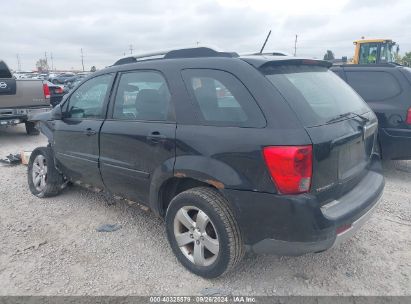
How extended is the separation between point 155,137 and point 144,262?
112 cm

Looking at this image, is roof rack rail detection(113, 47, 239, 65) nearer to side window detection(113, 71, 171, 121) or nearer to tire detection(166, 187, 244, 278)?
side window detection(113, 71, 171, 121)

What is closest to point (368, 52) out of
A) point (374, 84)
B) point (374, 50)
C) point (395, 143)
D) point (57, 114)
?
point (374, 50)

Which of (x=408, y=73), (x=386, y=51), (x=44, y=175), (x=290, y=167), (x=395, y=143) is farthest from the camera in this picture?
(x=386, y=51)

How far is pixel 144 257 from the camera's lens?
3.20 metres

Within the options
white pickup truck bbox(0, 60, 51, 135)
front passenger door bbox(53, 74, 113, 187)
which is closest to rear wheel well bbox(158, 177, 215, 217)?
front passenger door bbox(53, 74, 113, 187)

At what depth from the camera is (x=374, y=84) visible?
554 centimetres

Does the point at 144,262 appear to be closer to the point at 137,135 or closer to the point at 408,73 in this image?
the point at 137,135

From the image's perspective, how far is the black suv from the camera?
92.3 inches

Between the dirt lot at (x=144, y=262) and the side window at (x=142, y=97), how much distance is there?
1.25m

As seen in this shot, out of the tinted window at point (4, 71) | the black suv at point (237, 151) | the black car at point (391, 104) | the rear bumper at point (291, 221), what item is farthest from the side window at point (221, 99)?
the tinted window at point (4, 71)

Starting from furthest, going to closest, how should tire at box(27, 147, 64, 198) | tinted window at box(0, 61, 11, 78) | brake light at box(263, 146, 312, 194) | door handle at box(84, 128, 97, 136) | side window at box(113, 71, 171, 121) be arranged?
tinted window at box(0, 61, 11, 78) < tire at box(27, 147, 64, 198) < door handle at box(84, 128, 97, 136) < side window at box(113, 71, 171, 121) < brake light at box(263, 146, 312, 194)

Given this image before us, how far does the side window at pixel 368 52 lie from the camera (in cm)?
1478

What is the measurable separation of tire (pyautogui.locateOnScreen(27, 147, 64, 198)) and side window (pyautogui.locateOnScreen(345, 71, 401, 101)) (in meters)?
4.73

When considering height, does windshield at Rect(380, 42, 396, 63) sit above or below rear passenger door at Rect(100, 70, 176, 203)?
above
